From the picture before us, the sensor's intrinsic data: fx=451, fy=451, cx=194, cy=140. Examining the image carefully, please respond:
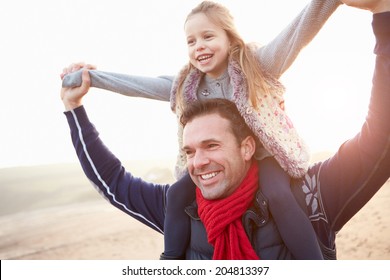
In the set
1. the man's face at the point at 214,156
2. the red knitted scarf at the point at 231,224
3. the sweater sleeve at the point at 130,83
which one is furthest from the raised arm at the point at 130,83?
the red knitted scarf at the point at 231,224

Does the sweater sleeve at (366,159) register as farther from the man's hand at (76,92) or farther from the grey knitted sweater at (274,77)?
the man's hand at (76,92)

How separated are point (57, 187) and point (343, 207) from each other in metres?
4.40

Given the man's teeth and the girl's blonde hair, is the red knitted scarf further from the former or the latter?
the girl's blonde hair

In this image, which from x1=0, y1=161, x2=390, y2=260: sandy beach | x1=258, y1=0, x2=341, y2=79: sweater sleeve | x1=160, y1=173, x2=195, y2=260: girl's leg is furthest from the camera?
x1=0, y1=161, x2=390, y2=260: sandy beach

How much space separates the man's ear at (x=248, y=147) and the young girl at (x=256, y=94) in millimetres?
30

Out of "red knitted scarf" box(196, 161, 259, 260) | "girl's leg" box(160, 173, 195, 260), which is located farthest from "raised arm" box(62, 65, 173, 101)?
"red knitted scarf" box(196, 161, 259, 260)

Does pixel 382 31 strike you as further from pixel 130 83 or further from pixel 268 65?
pixel 130 83

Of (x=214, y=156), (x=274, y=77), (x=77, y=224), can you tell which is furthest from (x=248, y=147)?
(x=77, y=224)

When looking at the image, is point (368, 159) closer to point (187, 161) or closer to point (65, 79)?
point (187, 161)

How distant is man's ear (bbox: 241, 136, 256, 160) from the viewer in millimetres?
1601

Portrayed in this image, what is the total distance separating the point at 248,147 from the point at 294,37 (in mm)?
411

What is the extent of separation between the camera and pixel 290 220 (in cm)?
147

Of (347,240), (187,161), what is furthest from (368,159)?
(347,240)

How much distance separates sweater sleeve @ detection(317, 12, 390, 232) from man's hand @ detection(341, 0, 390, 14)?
2 centimetres
